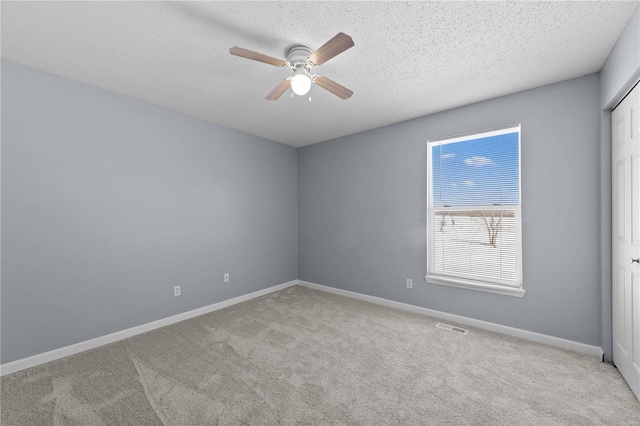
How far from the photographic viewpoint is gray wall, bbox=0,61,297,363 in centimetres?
235

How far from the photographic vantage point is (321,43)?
206 cm

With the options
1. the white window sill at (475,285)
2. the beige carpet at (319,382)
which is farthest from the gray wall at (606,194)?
the white window sill at (475,285)

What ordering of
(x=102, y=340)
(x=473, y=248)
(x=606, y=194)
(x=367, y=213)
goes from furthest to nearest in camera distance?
1. (x=367, y=213)
2. (x=473, y=248)
3. (x=102, y=340)
4. (x=606, y=194)

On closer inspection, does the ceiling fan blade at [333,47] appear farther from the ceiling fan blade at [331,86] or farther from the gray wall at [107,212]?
the gray wall at [107,212]

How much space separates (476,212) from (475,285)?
0.87 metres

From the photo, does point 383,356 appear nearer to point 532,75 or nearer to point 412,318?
point 412,318

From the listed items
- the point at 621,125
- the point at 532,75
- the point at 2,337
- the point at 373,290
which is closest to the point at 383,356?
the point at 373,290

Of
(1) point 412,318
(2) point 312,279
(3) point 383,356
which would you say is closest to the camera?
(3) point 383,356

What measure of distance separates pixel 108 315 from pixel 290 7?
334cm

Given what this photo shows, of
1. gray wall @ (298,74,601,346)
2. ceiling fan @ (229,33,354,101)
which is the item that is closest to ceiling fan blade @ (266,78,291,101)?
ceiling fan @ (229,33,354,101)

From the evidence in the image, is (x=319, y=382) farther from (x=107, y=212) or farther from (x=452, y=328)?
(x=107, y=212)

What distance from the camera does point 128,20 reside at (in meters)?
1.84

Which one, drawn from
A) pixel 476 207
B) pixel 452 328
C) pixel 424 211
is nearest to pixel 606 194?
pixel 476 207

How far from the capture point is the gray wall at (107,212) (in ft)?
7.72
